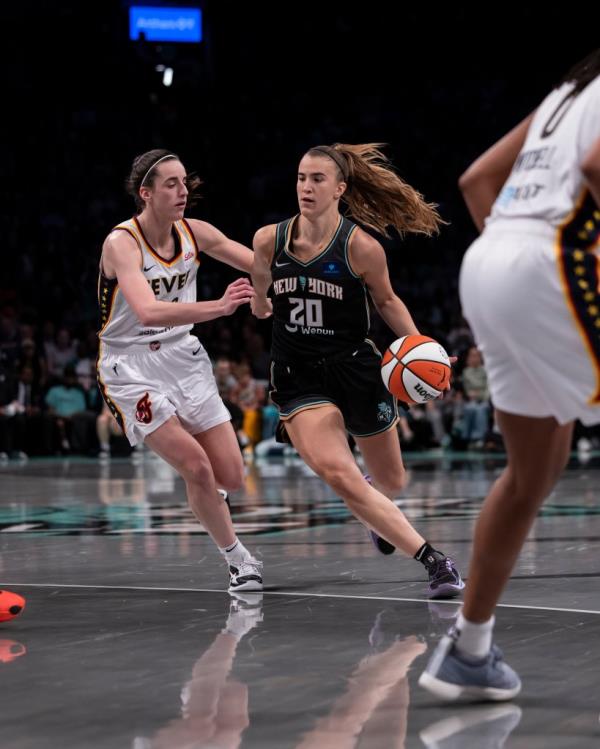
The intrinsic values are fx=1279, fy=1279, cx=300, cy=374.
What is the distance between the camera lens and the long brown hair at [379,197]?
5.79 metres

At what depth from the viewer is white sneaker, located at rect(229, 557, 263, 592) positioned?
5266 millimetres

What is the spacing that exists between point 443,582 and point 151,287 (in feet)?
5.65

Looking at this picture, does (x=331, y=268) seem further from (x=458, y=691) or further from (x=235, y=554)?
(x=458, y=691)

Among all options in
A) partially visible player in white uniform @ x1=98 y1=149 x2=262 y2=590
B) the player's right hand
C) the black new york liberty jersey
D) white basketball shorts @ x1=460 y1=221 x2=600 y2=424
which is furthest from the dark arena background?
the player's right hand

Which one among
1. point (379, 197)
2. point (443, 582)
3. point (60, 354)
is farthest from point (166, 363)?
point (60, 354)

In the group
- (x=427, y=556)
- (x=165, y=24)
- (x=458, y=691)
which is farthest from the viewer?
(x=165, y=24)

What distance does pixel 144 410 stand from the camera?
537 cm

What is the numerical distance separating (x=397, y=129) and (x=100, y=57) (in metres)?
5.20

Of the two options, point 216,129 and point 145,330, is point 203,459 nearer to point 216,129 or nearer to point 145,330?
point 145,330

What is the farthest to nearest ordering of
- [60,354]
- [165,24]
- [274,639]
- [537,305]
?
→ [165,24] → [60,354] → [274,639] → [537,305]

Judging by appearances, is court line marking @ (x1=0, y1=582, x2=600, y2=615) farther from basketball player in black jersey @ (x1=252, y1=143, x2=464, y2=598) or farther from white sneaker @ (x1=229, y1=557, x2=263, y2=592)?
basketball player in black jersey @ (x1=252, y1=143, x2=464, y2=598)

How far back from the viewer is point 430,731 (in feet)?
10.0

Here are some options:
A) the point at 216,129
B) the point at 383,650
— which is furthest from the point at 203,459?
the point at 216,129

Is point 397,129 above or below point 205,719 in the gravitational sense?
above
